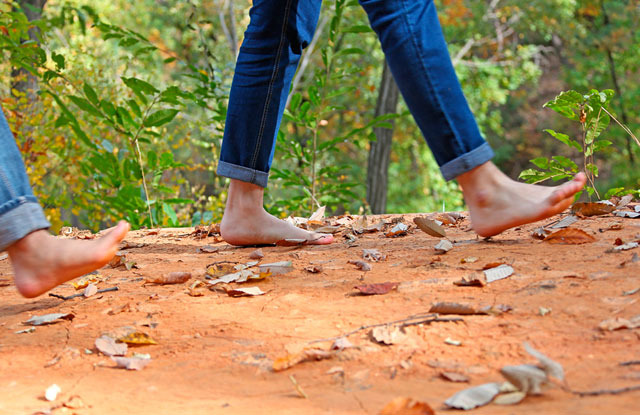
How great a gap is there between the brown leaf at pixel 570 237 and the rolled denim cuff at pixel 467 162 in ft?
1.16

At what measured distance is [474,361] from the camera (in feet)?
3.81

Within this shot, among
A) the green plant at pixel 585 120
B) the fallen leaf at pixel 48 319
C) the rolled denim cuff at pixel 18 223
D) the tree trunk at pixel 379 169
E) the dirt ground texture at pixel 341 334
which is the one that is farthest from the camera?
the tree trunk at pixel 379 169

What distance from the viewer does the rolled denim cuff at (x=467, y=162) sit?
6.05 ft

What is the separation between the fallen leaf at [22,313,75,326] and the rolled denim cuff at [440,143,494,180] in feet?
3.74

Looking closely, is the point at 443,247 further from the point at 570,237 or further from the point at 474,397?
the point at 474,397

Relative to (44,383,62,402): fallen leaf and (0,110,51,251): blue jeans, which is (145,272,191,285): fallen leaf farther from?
(44,383,62,402): fallen leaf

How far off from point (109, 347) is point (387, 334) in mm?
629

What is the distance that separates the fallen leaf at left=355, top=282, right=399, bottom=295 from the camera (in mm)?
1604

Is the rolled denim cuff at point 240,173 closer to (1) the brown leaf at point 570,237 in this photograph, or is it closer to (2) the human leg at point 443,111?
(2) the human leg at point 443,111

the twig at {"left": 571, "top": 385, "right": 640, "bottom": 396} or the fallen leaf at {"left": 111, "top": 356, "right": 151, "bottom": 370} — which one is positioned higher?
the twig at {"left": 571, "top": 385, "right": 640, "bottom": 396}

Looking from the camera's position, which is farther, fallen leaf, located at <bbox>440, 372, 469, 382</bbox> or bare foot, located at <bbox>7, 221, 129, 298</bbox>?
bare foot, located at <bbox>7, 221, 129, 298</bbox>

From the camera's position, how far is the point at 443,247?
2.00 metres

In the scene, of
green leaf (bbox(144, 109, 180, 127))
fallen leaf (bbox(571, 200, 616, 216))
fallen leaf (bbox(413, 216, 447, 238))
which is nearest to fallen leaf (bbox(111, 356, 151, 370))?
fallen leaf (bbox(413, 216, 447, 238))

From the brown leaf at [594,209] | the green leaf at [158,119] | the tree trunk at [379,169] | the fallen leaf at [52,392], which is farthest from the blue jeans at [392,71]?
the tree trunk at [379,169]
